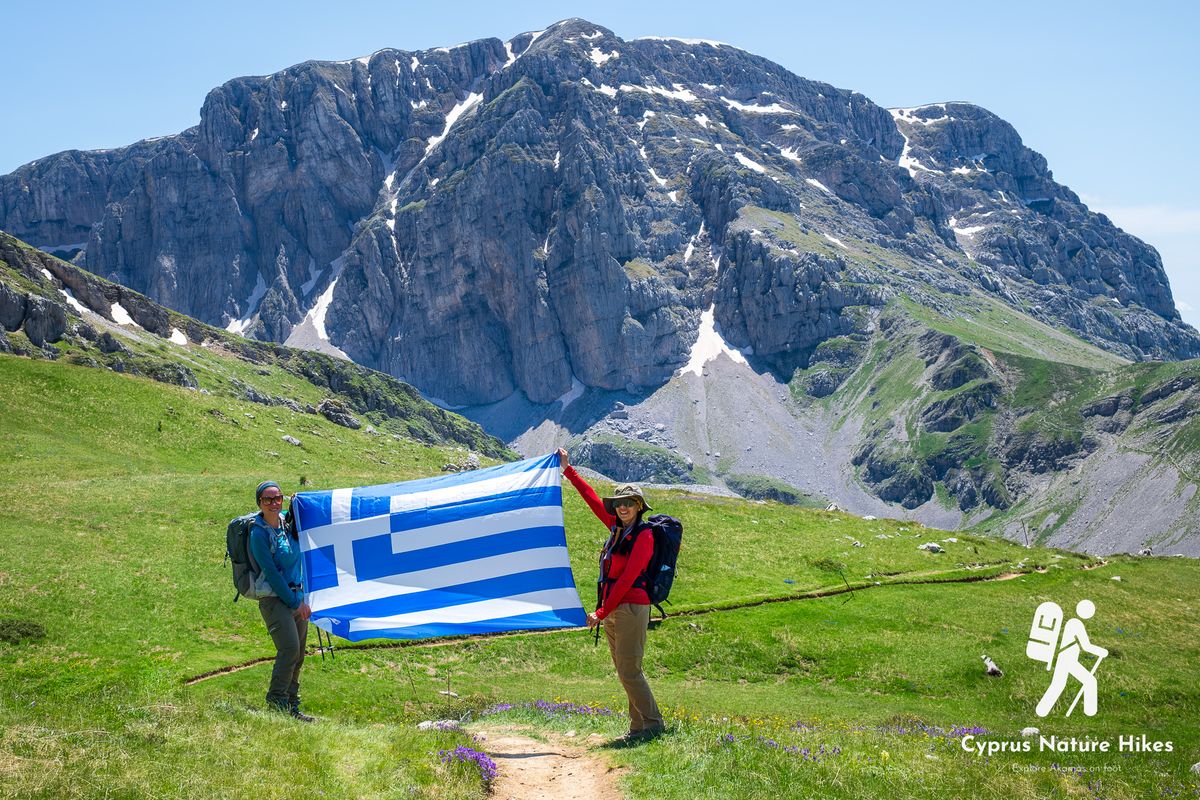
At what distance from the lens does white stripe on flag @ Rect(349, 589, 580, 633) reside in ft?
59.8

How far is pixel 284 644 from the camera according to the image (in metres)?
17.2

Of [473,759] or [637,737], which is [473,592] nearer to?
[473,759]

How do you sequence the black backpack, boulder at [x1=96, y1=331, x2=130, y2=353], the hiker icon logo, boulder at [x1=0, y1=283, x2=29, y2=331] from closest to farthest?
the black backpack < the hiker icon logo < boulder at [x1=0, y1=283, x2=29, y2=331] < boulder at [x1=96, y1=331, x2=130, y2=353]

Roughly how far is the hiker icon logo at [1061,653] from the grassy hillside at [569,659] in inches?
29.9

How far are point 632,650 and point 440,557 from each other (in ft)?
18.5

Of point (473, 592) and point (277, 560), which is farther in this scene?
point (473, 592)

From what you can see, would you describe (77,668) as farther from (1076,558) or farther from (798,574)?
(1076,558)

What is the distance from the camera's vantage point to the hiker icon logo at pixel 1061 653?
29469 millimetres

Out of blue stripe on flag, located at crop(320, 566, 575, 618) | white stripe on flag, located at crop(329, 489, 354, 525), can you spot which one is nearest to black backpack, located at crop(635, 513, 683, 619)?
blue stripe on flag, located at crop(320, 566, 575, 618)

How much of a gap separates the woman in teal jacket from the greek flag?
94 centimetres

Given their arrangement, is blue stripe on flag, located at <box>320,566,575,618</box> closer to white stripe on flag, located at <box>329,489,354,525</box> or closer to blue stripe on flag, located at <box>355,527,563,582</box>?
blue stripe on flag, located at <box>355,527,563,582</box>

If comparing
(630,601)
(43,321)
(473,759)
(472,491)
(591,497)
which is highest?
(43,321)

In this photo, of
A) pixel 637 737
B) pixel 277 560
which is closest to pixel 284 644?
pixel 277 560

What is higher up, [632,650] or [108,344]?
[108,344]
